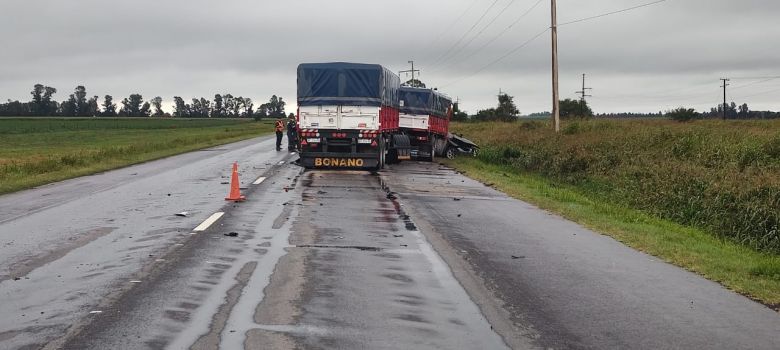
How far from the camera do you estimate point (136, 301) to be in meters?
6.98

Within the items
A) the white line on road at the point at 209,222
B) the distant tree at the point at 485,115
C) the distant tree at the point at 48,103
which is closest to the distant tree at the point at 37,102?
the distant tree at the point at 48,103

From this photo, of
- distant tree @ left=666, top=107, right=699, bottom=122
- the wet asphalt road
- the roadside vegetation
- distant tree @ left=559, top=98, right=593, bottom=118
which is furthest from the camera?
distant tree @ left=559, top=98, right=593, bottom=118

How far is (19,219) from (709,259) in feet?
35.3

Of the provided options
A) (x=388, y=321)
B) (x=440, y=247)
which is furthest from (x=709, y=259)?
(x=388, y=321)

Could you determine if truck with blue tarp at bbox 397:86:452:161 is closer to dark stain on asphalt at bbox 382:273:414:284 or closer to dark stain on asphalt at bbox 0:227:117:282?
dark stain on asphalt at bbox 0:227:117:282

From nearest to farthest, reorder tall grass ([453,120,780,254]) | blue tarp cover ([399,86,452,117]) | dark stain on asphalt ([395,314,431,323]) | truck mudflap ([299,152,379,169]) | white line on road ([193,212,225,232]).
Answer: dark stain on asphalt ([395,314,431,323]) → white line on road ([193,212,225,232]) → tall grass ([453,120,780,254]) → truck mudflap ([299,152,379,169]) → blue tarp cover ([399,86,452,117])

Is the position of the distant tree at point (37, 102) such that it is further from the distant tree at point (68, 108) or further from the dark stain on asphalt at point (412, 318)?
the dark stain on asphalt at point (412, 318)

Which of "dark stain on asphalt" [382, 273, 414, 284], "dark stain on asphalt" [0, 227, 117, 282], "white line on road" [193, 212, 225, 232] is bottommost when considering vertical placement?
"dark stain on asphalt" [382, 273, 414, 284]

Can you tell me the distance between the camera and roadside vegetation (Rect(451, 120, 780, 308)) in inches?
420

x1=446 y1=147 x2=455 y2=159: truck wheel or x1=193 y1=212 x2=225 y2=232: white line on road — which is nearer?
x1=193 y1=212 x2=225 y2=232: white line on road

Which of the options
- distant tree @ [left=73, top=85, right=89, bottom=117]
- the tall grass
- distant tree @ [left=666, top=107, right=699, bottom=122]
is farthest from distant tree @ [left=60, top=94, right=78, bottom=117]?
the tall grass

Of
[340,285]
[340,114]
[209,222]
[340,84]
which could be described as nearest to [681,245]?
[340,285]

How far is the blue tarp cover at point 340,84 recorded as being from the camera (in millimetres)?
25875

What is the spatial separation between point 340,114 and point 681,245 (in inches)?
619
